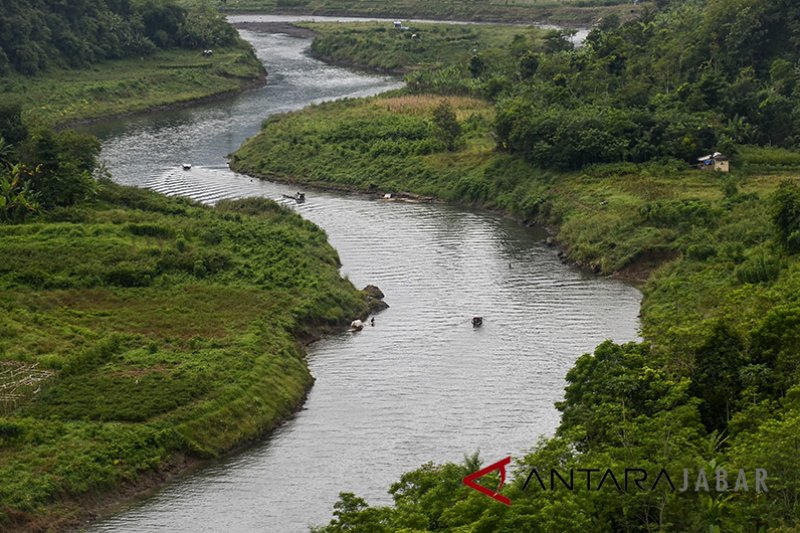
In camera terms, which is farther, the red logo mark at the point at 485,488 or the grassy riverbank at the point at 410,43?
the grassy riverbank at the point at 410,43

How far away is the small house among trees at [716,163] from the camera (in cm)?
7669

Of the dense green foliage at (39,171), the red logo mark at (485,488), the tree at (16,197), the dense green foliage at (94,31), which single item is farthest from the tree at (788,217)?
the dense green foliage at (94,31)

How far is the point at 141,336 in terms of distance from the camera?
5203cm

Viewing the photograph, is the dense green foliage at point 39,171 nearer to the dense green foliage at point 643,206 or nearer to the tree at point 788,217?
the dense green foliage at point 643,206

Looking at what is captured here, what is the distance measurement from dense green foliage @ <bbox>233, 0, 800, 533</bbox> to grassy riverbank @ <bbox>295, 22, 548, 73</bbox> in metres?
9.63

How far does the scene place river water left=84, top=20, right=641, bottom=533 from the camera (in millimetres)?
42438

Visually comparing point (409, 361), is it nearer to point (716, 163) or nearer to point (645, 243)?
point (645, 243)

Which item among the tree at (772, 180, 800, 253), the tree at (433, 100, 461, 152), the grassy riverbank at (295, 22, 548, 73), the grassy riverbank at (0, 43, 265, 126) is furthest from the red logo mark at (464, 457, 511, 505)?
the grassy riverbank at (295, 22, 548, 73)

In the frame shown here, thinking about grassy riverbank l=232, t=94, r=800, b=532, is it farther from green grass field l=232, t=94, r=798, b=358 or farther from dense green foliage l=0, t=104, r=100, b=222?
dense green foliage l=0, t=104, r=100, b=222

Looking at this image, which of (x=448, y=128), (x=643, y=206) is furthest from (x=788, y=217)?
(x=448, y=128)

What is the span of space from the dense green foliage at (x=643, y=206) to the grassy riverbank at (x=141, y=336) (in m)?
10.1

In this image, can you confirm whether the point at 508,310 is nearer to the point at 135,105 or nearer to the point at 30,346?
the point at 30,346

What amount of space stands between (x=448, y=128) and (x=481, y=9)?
72.9 m

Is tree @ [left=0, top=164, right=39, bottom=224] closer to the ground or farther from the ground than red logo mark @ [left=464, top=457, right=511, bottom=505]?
farther from the ground
